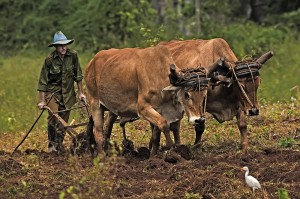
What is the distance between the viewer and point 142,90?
36.1ft

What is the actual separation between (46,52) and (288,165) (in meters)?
18.0

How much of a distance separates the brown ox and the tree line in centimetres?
1000

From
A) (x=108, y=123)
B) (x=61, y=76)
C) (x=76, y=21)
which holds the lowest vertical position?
(x=76, y=21)

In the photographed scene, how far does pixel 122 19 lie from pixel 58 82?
44.8ft

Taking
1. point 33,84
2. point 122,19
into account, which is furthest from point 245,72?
point 122,19

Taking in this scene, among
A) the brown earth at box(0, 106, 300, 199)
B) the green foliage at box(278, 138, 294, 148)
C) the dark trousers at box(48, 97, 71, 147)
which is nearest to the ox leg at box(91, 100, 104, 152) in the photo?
the dark trousers at box(48, 97, 71, 147)

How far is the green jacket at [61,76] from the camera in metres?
12.1

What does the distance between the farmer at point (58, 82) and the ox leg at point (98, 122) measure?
200 mm

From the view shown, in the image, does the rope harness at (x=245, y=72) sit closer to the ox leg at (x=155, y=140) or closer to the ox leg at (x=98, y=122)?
the ox leg at (x=155, y=140)

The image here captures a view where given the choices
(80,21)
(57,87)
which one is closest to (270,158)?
(57,87)

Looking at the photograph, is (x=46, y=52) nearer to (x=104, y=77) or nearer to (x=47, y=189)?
(x=104, y=77)

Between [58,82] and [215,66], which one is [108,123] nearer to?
[58,82]

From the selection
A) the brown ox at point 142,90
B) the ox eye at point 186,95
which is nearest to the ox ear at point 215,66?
the brown ox at point 142,90

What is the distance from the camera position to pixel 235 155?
10.3 meters
